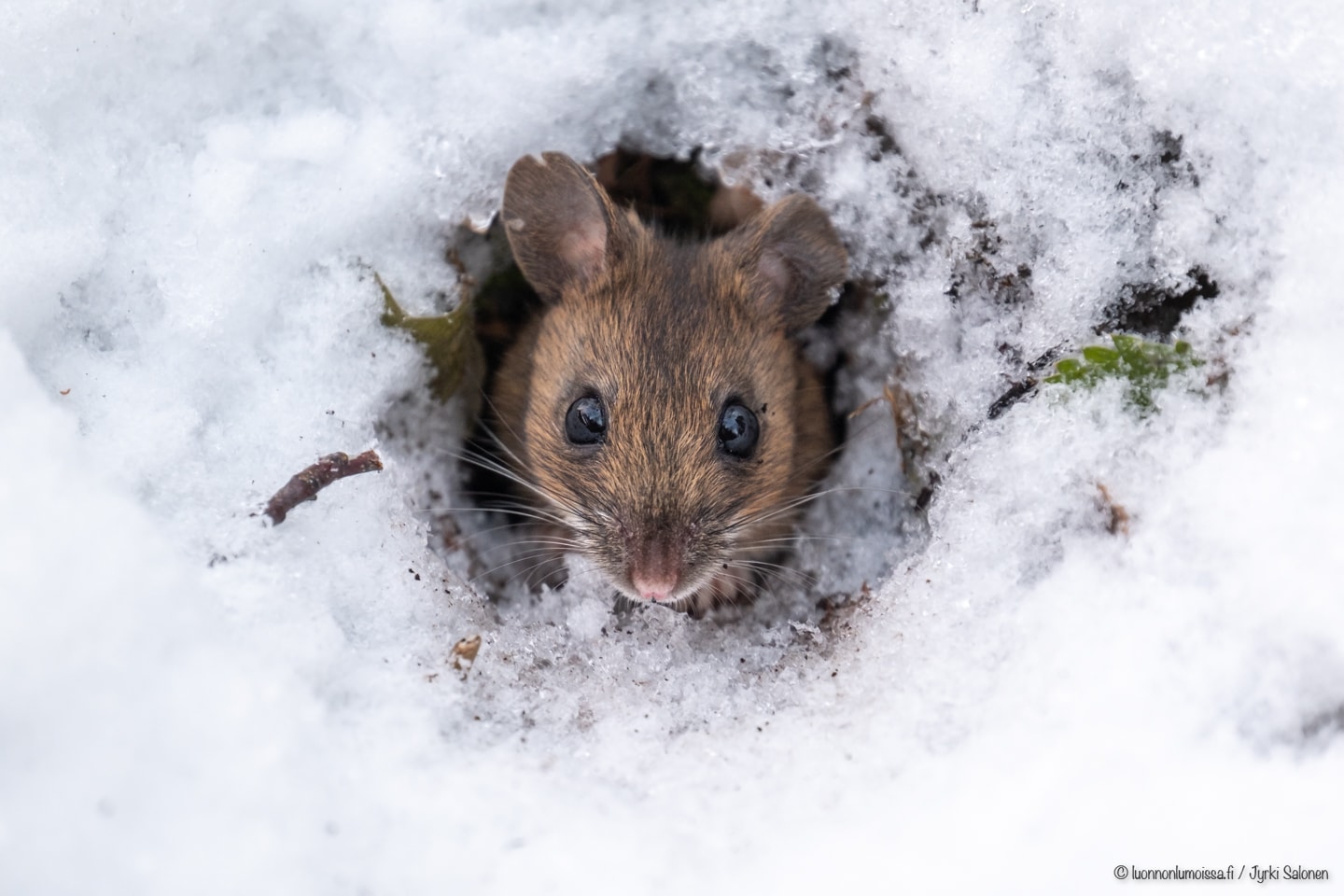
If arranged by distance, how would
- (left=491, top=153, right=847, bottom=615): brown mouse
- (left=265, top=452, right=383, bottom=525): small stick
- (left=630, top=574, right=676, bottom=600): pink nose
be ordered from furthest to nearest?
(left=491, top=153, right=847, bottom=615): brown mouse → (left=630, top=574, right=676, bottom=600): pink nose → (left=265, top=452, right=383, bottom=525): small stick

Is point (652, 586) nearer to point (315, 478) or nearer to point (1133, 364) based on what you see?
point (315, 478)

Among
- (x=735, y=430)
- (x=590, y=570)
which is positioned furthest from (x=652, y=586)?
(x=735, y=430)

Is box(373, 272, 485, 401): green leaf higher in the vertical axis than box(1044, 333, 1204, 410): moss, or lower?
lower

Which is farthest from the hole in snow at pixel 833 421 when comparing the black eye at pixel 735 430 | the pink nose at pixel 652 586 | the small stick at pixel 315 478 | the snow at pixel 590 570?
the small stick at pixel 315 478

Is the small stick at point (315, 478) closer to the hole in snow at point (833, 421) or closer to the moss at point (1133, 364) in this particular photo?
the hole in snow at point (833, 421)

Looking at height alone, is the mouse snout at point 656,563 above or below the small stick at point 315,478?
above

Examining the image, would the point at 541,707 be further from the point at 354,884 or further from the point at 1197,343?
the point at 1197,343

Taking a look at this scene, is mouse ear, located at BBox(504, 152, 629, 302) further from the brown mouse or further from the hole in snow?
the hole in snow

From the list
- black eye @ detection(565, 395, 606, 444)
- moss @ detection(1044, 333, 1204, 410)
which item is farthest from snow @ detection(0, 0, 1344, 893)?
black eye @ detection(565, 395, 606, 444)
